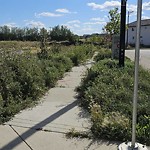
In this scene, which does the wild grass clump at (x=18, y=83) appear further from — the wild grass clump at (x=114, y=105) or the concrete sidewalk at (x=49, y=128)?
the wild grass clump at (x=114, y=105)

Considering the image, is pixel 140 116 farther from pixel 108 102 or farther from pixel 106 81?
pixel 106 81

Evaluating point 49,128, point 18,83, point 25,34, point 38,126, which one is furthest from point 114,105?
point 25,34

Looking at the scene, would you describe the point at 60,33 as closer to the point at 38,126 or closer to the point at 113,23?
the point at 113,23

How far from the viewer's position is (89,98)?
659 centimetres

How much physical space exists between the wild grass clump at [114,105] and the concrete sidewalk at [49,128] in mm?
263

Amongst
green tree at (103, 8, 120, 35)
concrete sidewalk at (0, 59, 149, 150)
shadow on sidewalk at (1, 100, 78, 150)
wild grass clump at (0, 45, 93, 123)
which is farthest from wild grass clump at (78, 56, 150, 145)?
green tree at (103, 8, 120, 35)

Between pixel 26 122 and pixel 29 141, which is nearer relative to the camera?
pixel 29 141

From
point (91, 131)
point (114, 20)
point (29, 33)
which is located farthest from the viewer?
point (29, 33)

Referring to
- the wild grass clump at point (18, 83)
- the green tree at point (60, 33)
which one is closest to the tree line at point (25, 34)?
the green tree at point (60, 33)

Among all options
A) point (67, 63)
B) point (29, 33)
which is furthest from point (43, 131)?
point (29, 33)

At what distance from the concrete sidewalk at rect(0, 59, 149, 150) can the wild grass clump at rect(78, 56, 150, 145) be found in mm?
263

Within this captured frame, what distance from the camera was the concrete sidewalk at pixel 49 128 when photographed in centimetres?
442

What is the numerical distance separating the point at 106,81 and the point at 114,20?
2609 centimetres

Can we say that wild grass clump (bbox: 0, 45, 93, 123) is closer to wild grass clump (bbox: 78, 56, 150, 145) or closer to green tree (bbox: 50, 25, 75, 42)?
wild grass clump (bbox: 78, 56, 150, 145)
